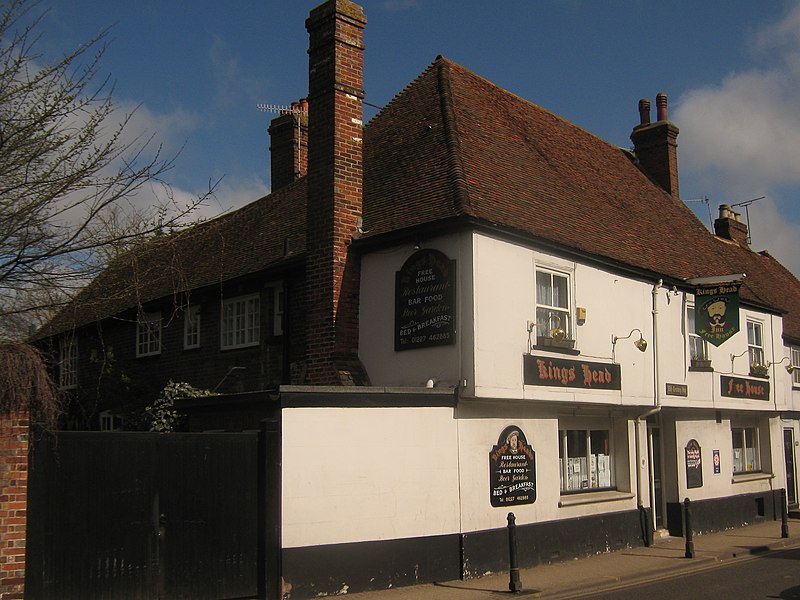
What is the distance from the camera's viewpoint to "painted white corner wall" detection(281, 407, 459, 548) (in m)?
10.8

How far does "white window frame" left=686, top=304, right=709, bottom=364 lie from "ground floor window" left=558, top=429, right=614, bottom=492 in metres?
3.12

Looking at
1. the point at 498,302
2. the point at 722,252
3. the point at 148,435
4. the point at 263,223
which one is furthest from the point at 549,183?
the point at 148,435

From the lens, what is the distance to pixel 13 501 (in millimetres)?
8891

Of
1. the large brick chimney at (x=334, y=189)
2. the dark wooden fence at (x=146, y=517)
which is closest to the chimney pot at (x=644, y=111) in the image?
the large brick chimney at (x=334, y=189)

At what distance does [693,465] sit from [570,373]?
5.88 metres

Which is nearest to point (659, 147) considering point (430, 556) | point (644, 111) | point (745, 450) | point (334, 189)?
point (644, 111)

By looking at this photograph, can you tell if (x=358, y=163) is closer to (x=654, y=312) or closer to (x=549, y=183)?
(x=549, y=183)

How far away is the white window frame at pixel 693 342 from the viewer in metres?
18.1

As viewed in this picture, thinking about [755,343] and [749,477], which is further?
[755,343]

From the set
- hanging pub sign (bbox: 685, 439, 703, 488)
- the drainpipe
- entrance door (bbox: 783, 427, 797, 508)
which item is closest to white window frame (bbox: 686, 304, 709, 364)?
the drainpipe

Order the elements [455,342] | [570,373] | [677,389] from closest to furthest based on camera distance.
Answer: [455,342]
[570,373]
[677,389]

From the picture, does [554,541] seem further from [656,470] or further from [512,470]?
[656,470]

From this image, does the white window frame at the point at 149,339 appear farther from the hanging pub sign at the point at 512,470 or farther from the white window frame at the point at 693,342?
the white window frame at the point at 693,342

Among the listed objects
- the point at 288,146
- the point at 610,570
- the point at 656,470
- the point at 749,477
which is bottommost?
the point at 610,570
